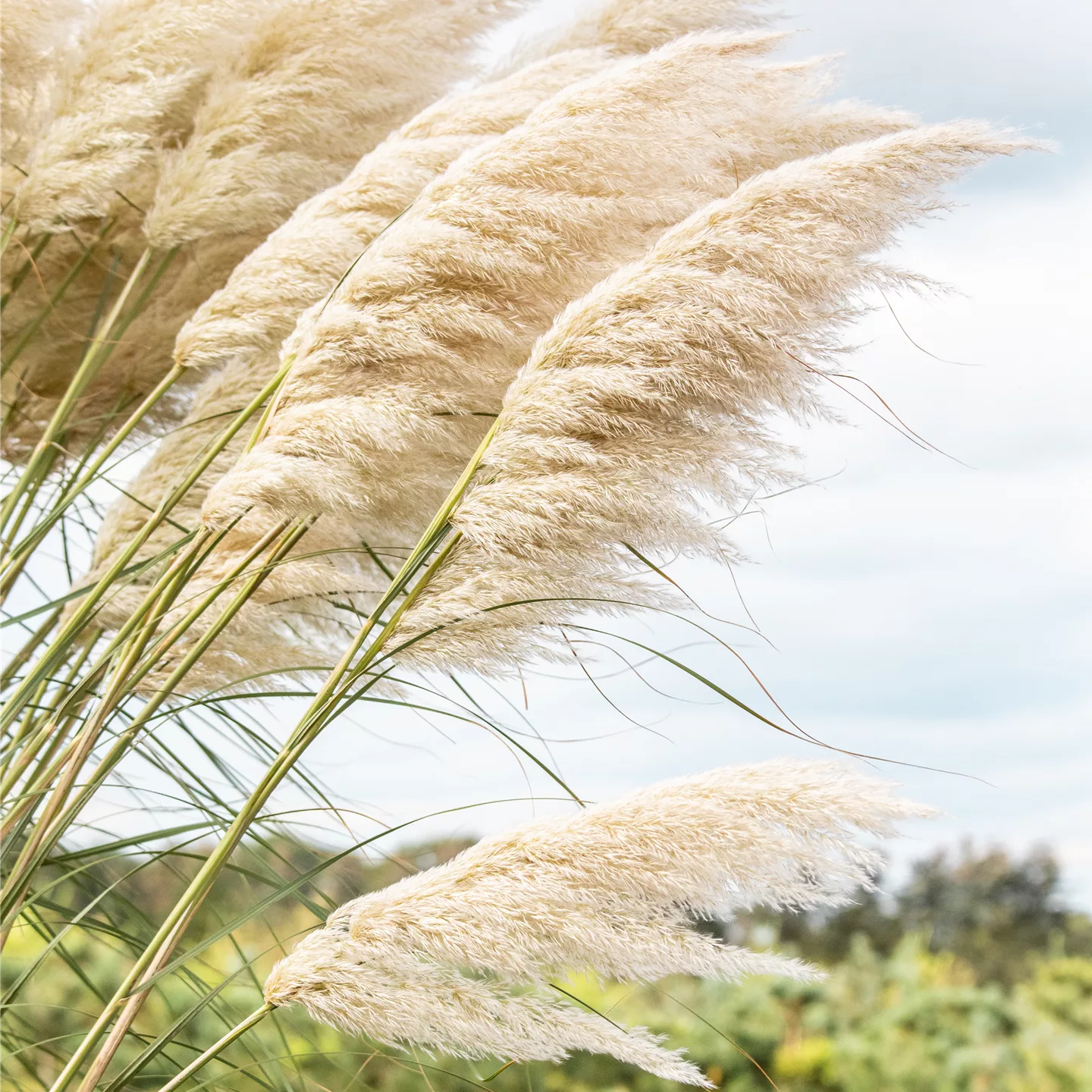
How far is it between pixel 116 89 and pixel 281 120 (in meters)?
0.22

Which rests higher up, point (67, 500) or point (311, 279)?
point (311, 279)

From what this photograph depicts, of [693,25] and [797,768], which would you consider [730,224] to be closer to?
[797,768]

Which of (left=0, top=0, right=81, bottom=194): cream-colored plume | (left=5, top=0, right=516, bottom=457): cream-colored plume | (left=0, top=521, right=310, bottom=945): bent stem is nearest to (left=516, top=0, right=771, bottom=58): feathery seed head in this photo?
(left=5, top=0, right=516, bottom=457): cream-colored plume

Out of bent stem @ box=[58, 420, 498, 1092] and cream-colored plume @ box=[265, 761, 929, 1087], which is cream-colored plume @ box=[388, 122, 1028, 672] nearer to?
bent stem @ box=[58, 420, 498, 1092]

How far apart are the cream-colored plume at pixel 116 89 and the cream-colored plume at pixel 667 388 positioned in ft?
2.55

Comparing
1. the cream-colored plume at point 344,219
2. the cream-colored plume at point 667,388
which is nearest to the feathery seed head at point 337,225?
the cream-colored plume at point 344,219

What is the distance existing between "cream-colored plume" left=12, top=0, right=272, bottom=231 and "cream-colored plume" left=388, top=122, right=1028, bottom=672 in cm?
78

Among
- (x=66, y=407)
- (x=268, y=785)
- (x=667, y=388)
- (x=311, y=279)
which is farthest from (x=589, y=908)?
(x=66, y=407)

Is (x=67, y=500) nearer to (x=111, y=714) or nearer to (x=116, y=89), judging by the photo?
(x=111, y=714)

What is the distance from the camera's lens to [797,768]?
0.73 meters

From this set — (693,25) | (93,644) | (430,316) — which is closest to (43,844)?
(93,644)

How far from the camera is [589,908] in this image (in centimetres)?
74

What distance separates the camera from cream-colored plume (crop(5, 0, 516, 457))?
1.35 meters

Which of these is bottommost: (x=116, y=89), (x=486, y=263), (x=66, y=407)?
(x=66, y=407)
